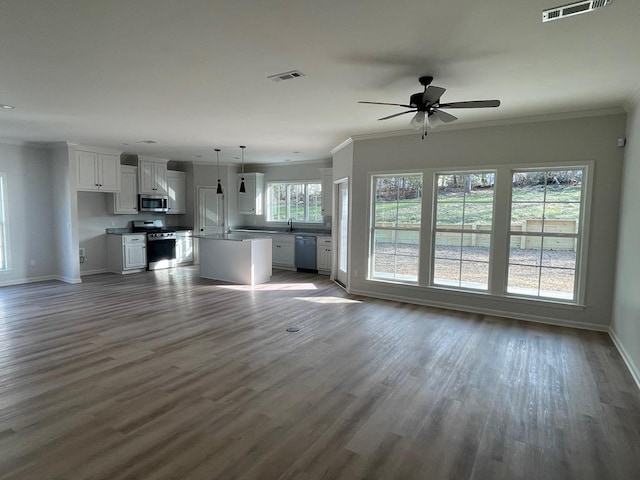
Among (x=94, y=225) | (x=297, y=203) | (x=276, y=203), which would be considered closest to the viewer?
(x=94, y=225)

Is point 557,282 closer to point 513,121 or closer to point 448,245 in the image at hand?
point 448,245

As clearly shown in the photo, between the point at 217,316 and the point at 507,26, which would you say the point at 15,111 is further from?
the point at 507,26

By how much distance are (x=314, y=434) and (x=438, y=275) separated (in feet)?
12.4

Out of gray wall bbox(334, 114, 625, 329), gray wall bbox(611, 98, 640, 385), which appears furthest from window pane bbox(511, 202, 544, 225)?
gray wall bbox(611, 98, 640, 385)

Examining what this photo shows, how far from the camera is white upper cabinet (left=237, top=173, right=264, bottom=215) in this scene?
9656 millimetres

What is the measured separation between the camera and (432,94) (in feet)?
Answer: 10.2

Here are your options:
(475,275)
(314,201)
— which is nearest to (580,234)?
(475,275)

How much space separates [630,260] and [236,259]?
5902 millimetres

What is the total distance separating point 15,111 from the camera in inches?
180

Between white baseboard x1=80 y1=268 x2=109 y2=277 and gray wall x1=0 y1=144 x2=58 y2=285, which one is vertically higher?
gray wall x1=0 y1=144 x2=58 y2=285

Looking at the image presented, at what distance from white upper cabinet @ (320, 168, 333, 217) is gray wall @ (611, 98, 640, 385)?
16.6 feet

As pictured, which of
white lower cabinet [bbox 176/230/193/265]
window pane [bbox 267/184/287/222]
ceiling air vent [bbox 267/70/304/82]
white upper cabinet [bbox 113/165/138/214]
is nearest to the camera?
ceiling air vent [bbox 267/70/304/82]

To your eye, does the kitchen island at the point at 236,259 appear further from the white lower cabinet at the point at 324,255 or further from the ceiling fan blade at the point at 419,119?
the ceiling fan blade at the point at 419,119

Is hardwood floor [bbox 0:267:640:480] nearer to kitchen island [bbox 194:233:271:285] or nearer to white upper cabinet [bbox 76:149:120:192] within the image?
kitchen island [bbox 194:233:271:285]
